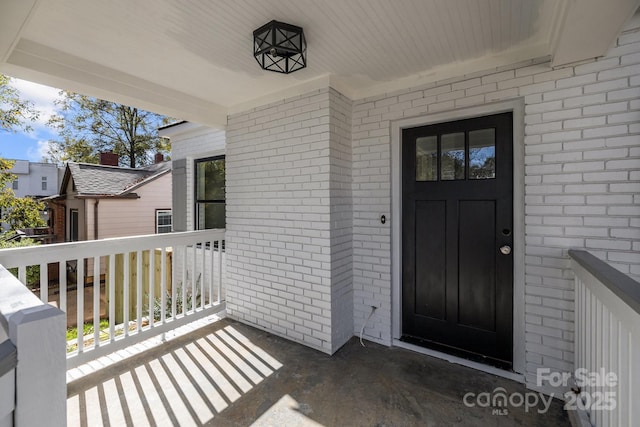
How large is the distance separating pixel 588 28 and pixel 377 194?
1793 mm

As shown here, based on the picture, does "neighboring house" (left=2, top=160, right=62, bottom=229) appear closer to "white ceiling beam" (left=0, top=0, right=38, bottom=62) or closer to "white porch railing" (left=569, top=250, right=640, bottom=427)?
"white ceiling beam" (left=0, top=0, right=38, bottom=62)

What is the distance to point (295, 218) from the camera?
2883 mm

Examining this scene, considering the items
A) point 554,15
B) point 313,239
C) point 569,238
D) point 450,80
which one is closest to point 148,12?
A: point 313,239

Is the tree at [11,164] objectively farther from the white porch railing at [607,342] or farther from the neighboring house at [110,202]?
the white porch railing at [607,342]

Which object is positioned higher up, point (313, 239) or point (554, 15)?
point (554, 15)

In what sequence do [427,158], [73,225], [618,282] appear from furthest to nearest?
[73,225] → [427,158] → [618,282]

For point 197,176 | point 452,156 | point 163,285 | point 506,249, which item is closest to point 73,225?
point 197,176

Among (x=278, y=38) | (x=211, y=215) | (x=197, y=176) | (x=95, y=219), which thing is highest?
(x=278, y=38)

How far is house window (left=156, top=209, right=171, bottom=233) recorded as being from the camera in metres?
8.36

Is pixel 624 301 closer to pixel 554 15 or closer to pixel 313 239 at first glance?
pixel 554 15

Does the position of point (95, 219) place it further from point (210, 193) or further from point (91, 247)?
point (91, 247)

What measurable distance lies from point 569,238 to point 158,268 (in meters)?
5.03

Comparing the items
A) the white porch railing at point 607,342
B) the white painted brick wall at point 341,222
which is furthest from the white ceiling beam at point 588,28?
the white painted brick wall at point 341,222

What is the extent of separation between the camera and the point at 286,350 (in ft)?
8.91
